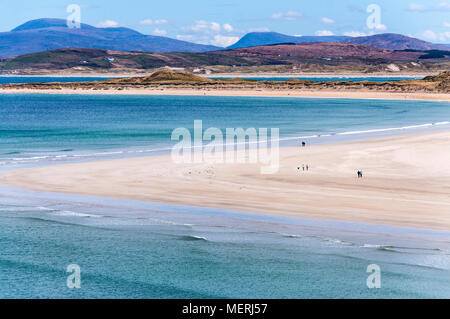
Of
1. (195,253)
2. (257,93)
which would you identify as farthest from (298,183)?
(257,93)

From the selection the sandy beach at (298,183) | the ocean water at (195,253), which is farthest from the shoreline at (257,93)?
the ocean water at (195,253)

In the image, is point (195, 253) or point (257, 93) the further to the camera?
point (257, 93)

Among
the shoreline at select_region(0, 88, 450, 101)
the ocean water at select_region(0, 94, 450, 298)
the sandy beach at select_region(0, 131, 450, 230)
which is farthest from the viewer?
the shoreline at select_region(0, 88, 450, 101)

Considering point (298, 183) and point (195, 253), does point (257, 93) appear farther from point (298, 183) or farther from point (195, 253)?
point (195, 253)

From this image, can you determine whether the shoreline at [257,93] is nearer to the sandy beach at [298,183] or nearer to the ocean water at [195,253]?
the sandy beach at [298,183]

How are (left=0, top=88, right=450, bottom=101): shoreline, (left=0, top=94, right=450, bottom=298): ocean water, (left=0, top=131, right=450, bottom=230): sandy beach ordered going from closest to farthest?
(left=0, top=94, right=450, bottom=298): ocean water
(left=0, top=131, right=450, bottom=230): sandy beach
(left=0, top=88, right=450, bottom=101): shoreline

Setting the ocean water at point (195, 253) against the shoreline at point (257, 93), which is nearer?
the ocean water at point (195, 253)

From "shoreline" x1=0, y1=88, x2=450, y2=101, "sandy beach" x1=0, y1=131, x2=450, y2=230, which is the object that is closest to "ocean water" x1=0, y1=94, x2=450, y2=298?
"sandy beach" x1=0, y1=131, x2=450, y2=230

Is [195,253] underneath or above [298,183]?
underneath

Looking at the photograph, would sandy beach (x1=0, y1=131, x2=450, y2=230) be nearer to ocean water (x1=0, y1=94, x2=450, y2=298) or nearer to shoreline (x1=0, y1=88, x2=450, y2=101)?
ocean water (x1=0, y1=94, x2=450, y2=298)
